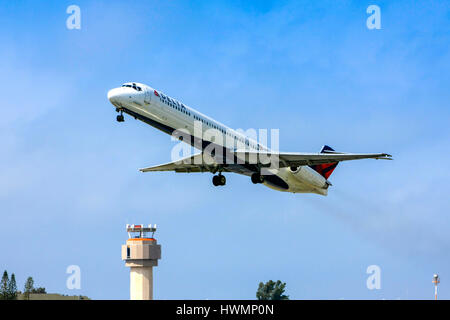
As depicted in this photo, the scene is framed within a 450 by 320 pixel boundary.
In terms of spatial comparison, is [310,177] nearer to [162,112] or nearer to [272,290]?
[162,112]

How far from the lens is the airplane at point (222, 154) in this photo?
55.1 meters

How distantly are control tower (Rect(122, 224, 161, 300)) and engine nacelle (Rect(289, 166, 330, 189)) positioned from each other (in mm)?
26585

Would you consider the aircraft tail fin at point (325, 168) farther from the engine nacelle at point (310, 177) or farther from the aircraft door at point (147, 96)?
the aircraft door at point (147, 96)

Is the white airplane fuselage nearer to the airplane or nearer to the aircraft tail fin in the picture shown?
the airplane

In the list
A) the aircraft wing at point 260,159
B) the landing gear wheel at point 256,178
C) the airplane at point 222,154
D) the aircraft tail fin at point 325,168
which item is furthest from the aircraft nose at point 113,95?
the aircraft tail fin at point 325,168

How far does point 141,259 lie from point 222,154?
3211cm

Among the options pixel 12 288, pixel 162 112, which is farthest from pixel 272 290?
pixel 162 112

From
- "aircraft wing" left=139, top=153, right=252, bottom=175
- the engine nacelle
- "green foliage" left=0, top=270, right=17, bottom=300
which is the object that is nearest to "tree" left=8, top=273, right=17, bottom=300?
"green foliage" left=0, top=270, right=17, bottom=300

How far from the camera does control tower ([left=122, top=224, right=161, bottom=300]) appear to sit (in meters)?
89.4

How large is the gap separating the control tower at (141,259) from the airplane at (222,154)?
1994cm

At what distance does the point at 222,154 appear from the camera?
6222cm

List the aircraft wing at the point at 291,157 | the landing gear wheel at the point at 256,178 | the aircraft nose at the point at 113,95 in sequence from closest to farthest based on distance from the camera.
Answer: the aircraft nose at the point at 113,95 < the aircraft wing at the point at 291,157 < the landing gear wheel at the point at 256,178
